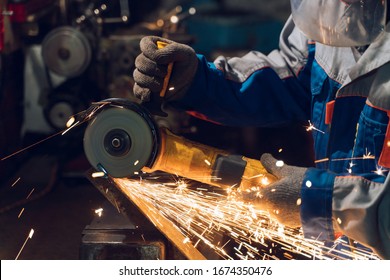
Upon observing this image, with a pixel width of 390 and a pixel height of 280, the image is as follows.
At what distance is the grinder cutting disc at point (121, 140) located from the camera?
220cm

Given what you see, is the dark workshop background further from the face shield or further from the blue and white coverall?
the face shield

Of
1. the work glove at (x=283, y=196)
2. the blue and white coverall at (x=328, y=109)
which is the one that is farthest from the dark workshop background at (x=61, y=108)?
the work glove at (x=283, y=196)

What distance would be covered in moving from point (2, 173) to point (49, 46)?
0.98 metres

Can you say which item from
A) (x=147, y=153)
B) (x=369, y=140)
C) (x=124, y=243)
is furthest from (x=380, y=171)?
(x=124, y=243)

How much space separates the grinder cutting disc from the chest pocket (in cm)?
75

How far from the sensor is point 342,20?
225cm

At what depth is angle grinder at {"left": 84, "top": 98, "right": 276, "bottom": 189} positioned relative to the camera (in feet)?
7.21

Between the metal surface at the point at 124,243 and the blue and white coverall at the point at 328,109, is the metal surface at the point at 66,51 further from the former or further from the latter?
the metal surface at the point at 124,243

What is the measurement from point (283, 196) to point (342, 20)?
0.68m

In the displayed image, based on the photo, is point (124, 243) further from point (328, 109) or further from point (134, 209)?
point (328, 109)

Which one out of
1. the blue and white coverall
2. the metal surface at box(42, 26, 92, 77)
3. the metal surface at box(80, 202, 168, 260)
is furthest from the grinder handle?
the metal surface at box(42, 26, 92, 77)

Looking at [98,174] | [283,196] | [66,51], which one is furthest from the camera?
[66,51]

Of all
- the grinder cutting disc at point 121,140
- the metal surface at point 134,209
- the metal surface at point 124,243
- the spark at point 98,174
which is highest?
the grinder cutting disc at point 121,140

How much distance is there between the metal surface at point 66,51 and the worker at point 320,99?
201cm
